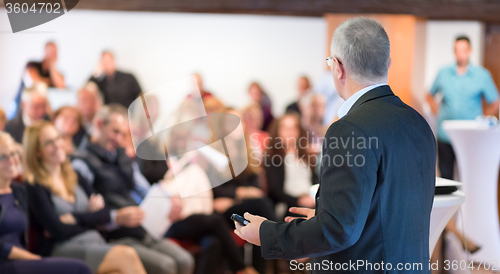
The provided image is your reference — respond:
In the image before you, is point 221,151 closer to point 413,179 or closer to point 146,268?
point 146,268

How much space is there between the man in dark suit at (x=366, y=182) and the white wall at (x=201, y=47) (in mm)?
3739

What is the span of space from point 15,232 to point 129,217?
60 centimetres

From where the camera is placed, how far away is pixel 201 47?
475 centimetres

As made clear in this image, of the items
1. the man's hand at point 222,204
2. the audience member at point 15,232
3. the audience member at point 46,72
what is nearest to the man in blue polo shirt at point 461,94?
the man's hand at point 222,204

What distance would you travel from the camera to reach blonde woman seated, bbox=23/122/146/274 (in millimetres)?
2375

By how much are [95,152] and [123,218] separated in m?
0.46

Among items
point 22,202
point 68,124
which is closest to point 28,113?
point 68,124

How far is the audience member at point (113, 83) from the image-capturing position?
13.8 ft

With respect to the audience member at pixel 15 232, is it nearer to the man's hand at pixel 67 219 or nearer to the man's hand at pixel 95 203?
the man's hand at pixel 67 219

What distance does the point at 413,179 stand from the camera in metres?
1.03

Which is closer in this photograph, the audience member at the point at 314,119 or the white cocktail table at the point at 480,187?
the white cocktail table at the point at 480,187

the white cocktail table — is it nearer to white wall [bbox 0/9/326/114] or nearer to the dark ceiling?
the dark ceiling

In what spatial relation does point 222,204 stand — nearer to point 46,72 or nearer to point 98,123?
point 98,123

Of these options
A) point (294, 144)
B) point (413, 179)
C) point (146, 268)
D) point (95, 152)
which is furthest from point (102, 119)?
point (413, 179)
